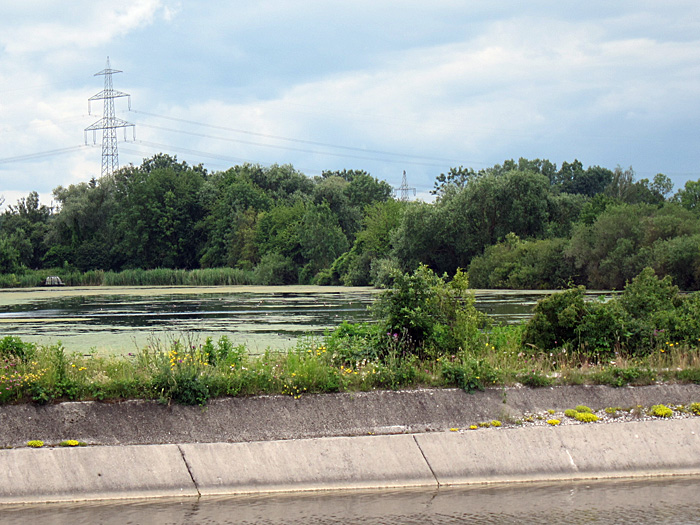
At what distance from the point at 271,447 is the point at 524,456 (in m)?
2.85

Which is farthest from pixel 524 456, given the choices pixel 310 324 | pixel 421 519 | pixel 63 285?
pixel 63 285

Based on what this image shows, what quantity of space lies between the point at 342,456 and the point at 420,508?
135 centimetres

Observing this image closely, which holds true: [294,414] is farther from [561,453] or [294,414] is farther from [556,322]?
[556,322]

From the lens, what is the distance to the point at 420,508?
774 cm

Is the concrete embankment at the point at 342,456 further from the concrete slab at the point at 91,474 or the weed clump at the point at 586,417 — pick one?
the weed clump at the point at 586,417

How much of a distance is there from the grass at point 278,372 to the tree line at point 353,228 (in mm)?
27886

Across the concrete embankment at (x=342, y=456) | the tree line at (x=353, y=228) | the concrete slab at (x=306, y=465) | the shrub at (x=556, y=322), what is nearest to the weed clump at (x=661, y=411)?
the concrete embankment at (x=342, y=456)

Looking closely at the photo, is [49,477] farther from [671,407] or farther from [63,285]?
[63,285]

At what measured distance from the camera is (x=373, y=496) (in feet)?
27.2

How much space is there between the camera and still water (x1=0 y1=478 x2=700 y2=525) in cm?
736

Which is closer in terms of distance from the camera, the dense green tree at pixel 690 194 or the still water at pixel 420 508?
the still water at pixel 420 508

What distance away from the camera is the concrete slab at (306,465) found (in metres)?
8.55

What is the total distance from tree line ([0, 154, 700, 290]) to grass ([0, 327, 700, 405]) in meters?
27.9

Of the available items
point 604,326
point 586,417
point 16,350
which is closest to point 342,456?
point 586,417
